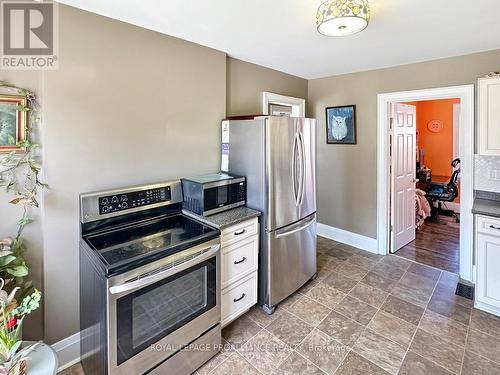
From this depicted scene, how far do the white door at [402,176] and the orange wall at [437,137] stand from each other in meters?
2.15

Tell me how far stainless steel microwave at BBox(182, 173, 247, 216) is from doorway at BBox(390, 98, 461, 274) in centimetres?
230

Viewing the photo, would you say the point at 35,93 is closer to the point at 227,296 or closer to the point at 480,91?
the point at 227,296

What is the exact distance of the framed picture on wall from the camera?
1603mm

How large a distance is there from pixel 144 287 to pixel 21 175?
3.47ft

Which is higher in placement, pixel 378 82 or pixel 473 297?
pixel 378 82

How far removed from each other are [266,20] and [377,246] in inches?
121

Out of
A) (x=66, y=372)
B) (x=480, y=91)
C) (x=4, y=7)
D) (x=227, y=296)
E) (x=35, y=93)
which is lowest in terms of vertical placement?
(x=66, y=372)

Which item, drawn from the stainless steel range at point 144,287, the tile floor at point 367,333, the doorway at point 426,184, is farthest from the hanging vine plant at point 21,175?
the doorway at point 426,184

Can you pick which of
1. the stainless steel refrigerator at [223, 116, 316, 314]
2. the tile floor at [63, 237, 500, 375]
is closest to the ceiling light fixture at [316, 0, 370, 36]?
the stainless steel refrigerator at [223, 116, 316, 314]

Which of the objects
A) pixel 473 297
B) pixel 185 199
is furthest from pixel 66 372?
pixel 473 297

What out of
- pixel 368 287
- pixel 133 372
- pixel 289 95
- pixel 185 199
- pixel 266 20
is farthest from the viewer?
pixel 289 95

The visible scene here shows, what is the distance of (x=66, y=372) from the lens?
186 cm

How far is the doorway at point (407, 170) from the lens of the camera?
9.44ft

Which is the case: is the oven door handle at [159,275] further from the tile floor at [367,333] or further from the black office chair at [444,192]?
the black office chair at [444,192]
